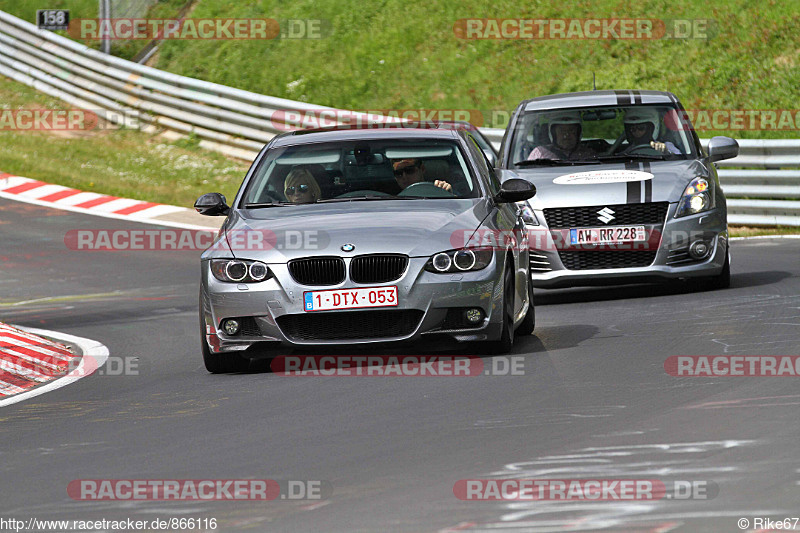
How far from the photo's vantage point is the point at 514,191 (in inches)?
373

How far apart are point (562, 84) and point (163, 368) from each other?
16181mm

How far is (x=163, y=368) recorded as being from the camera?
9594 millimetres

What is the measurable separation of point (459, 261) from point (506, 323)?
54 cm

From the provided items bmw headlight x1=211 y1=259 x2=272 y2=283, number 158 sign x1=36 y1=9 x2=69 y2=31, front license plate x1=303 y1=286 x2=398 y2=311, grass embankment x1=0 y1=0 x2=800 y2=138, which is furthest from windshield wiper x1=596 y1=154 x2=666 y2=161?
number 158 sign x1=36 y1=9 x2=69 y2=31

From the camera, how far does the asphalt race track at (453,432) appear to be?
514cm

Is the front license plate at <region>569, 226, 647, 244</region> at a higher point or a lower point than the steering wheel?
lower

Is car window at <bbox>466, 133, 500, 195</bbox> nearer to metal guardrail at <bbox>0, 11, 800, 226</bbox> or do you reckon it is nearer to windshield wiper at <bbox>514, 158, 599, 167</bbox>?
windshield wiper at <bbox>514, 158, 599, 167</bbox>

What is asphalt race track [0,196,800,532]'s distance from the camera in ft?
16.9

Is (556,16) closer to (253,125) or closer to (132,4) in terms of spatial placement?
(253,125)

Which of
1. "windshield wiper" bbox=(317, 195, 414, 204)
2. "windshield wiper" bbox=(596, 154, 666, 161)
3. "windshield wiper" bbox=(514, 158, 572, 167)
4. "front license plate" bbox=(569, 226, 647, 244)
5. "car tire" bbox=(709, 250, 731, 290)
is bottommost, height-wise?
"car tire" bbox=(709, 250, 731, 290)

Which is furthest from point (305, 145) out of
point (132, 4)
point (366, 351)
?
point (132, 4)

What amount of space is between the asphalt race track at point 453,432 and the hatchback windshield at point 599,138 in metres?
1.86

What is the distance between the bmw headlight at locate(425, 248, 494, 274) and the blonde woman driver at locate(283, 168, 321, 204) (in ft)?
4.50

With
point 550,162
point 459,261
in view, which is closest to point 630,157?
point 550,162
